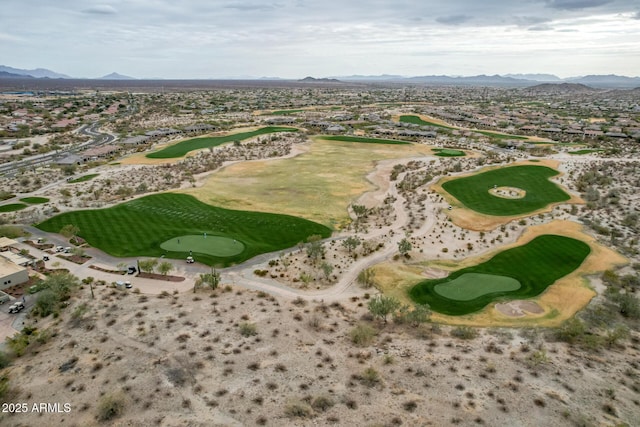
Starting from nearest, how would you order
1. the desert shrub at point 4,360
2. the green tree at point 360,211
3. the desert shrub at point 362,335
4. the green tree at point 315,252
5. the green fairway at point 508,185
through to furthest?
the desert shrub at point 4,360
the desert shrub at point 362,335
the green tree at point 315,252
the green tree at point 360,211
the green fairway at point 508,185

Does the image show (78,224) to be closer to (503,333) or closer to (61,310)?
(61,310)

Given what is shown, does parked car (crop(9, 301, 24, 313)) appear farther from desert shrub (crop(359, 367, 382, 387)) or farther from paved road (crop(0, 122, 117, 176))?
paved road (crop(0, 122, 117, 176))

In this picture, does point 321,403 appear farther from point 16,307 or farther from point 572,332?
point 16,307

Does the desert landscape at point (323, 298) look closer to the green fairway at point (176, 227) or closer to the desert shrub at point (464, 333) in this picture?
the desert shrub at point (464, 333)

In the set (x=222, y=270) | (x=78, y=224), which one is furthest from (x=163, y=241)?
(x=78, y=224)

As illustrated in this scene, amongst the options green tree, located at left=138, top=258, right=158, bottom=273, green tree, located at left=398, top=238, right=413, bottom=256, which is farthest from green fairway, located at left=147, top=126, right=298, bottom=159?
green tree, located at left=398, top=238, right=413, bottom=256

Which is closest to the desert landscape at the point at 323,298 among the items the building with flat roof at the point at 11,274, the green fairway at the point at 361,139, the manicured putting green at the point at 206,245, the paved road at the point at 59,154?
the manicured putting green at the point at 206,245

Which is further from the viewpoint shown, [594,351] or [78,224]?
[78,224]
